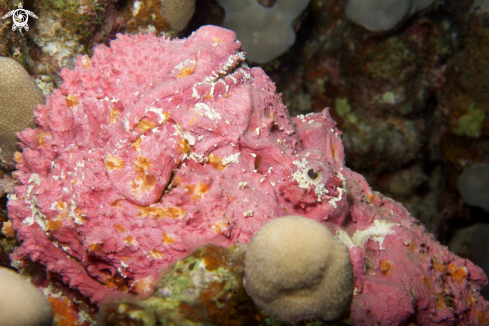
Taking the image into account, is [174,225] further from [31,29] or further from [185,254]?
[31,29]

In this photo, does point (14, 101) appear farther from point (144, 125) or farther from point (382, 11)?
point (382, 11)

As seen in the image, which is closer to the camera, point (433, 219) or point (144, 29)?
point (144, 29)

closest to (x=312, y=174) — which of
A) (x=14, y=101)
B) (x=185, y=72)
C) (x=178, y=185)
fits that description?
(x=178, y=185)

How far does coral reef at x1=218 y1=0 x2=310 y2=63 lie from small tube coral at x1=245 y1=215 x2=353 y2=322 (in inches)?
163

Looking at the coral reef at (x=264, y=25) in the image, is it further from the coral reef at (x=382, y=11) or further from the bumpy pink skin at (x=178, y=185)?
the bumpy pink skin at (x=178, y=185)

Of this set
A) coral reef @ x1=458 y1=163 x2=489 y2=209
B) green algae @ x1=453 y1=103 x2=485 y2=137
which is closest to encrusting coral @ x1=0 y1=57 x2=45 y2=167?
green algae @ x1=453 y1=103 x2=485 y2=137

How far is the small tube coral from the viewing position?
1.43m

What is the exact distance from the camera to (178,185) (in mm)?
1886

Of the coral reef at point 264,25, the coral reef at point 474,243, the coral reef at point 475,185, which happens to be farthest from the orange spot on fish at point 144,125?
the coral reef at point 474,243

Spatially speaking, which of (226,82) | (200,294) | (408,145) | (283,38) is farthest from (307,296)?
(408,145)

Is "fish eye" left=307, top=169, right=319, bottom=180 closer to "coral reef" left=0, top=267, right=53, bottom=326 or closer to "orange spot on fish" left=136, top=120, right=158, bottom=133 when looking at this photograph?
"orange spot on fish" left=136, top=120, right=158, bottom=133

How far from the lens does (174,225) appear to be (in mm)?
1830

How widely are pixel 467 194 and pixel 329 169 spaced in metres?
5.22

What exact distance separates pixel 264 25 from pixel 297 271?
14.9 feet
